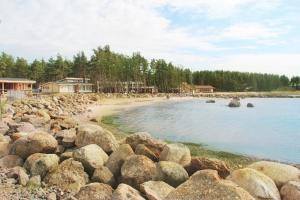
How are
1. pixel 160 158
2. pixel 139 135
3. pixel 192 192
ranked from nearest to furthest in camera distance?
pixel 192 192 < pixel 160 158 < pixel 139 135

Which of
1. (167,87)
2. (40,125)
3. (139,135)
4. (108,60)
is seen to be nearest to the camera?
(139,135)

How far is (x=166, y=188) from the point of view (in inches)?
369

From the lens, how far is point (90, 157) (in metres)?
11.5

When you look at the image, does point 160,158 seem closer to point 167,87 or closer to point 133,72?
point 133,72

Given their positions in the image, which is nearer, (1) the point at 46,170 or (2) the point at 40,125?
(1) the point at 46,170

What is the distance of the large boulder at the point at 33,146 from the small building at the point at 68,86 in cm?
7385

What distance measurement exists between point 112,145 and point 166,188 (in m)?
3.89

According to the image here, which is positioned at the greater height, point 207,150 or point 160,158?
point 160,158

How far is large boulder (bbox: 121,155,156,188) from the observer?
10.3m

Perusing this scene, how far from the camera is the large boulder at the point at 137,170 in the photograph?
10.3 m

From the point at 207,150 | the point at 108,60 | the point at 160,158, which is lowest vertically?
the point at 207,150

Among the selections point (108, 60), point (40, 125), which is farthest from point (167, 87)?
point (40, 125)

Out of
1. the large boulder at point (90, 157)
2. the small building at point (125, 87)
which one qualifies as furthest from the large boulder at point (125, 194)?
the small building at point (125, 87)

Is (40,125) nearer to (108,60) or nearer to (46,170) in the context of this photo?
(46,170)
